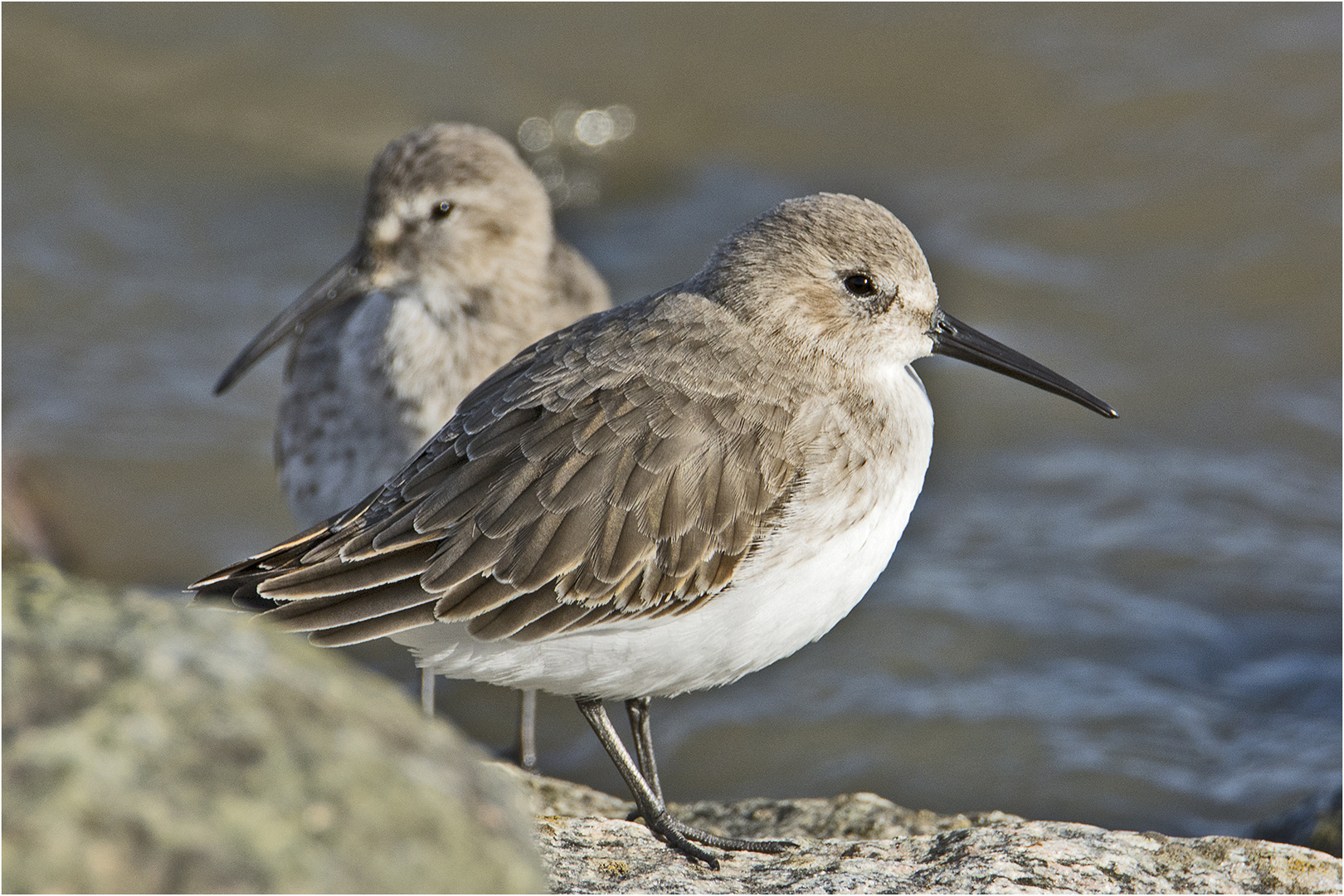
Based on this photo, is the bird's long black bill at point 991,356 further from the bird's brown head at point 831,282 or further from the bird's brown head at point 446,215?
the bird's brown head at point 446,215

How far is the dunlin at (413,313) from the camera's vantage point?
5477mm

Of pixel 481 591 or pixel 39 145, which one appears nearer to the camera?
pixel 481 591

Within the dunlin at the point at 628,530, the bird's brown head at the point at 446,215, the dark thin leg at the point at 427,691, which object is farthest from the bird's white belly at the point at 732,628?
the bird's brown head at the point at 446,215

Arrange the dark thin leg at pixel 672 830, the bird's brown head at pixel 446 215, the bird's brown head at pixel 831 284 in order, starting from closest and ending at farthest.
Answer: the dark thin leg at pixel 672 830
the bird's brown head at pixel 831 284
the bird's brown head at pixel 446 215

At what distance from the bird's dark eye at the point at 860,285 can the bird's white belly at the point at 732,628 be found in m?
0.63

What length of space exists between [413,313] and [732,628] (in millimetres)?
2514

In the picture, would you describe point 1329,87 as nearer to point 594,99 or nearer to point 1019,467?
point 1019,467

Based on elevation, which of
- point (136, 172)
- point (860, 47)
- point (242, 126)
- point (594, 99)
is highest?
point (860, 47)

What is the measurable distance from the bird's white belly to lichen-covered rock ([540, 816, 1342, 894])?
45 cm

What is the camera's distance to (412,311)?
5742 mm

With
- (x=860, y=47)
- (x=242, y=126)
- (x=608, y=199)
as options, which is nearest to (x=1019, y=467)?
(x=608, y=199)

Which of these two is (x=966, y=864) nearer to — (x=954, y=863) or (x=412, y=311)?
(x=954, y=863)

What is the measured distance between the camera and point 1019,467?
27.4 feet

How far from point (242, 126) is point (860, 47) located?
5157 mm
